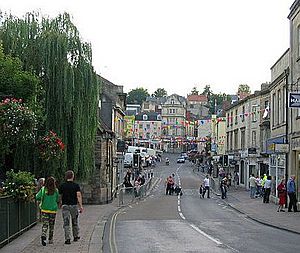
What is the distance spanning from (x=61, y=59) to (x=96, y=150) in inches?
325

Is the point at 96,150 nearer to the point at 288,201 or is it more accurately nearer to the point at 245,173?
the point at 288,201

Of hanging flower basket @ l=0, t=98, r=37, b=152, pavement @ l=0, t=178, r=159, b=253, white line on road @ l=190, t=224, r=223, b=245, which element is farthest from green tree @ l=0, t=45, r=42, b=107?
white line on road @ l=190, t=224, r=223, b=245

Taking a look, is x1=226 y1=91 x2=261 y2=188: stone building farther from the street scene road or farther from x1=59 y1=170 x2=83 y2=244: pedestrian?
x1=59 y1=170 x2=83 y2=244: pedestrian

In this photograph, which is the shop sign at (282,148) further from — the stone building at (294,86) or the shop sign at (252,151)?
the shop sign at (252,151)

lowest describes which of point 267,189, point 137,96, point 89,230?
point 89,230

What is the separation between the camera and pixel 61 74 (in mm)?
26062

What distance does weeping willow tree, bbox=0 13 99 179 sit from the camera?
25828mm

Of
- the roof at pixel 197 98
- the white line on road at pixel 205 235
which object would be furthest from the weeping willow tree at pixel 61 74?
the roof at pixel 197 98

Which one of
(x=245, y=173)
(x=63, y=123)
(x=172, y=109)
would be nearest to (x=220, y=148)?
(x=245, y=173)

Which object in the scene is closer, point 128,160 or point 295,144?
point 295,144

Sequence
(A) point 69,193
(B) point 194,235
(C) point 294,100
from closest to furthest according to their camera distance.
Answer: (A) point 69,193
(B) point 194,235
(C) point 294,100

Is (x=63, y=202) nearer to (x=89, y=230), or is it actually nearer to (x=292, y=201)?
(x=89, y=230)

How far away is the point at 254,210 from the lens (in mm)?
29094

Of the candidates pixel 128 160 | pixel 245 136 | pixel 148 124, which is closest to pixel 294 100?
pixel 245 136
